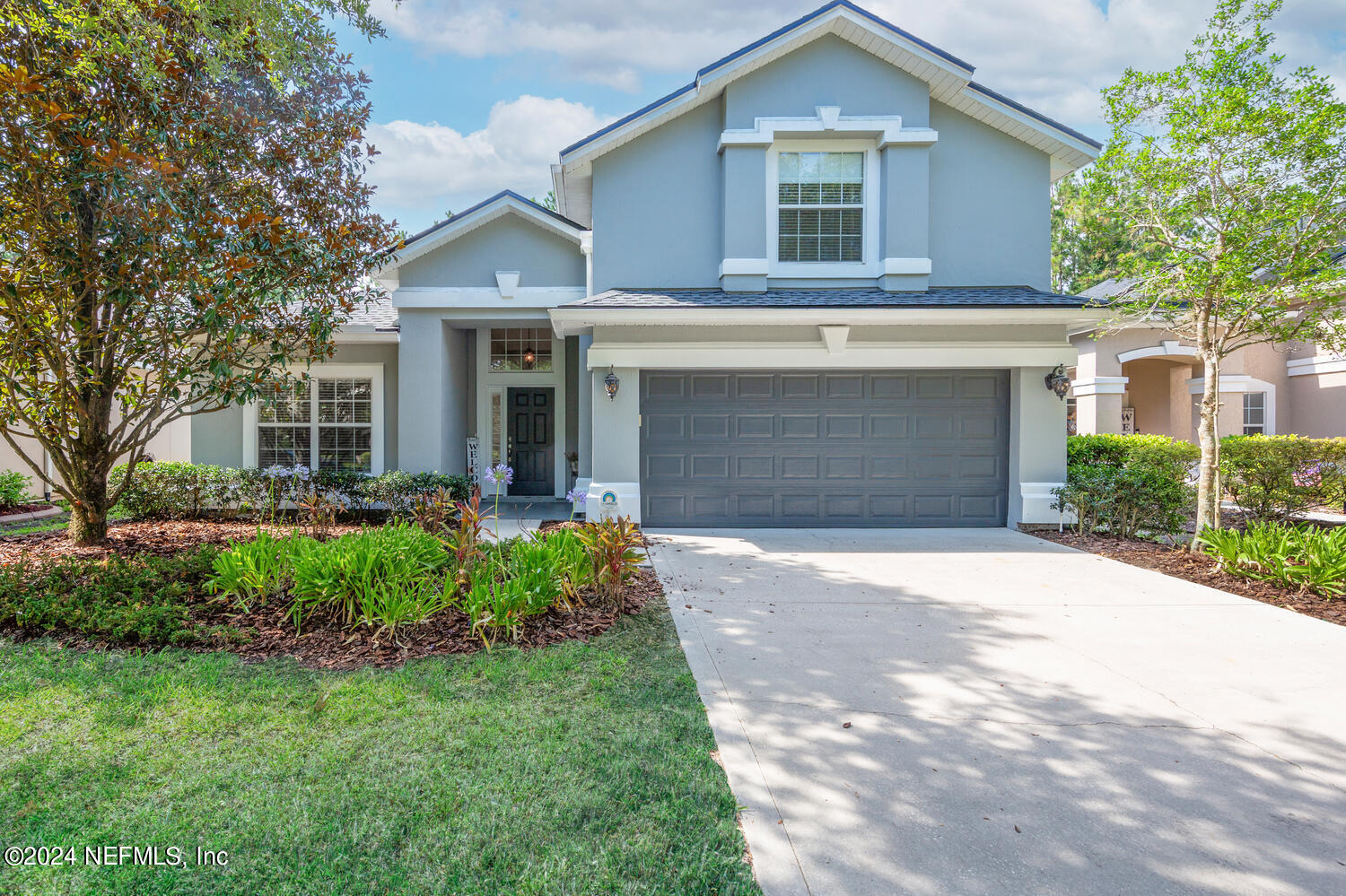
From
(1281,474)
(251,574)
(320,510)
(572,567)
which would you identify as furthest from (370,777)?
(1281,474)

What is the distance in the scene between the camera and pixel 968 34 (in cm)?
1113

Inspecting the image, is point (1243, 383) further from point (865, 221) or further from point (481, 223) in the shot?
point (481, 223)

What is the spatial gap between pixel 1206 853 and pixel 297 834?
133 inches

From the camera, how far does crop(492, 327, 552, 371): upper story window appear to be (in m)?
12.6

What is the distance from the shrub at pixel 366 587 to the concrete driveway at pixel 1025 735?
6.45ft

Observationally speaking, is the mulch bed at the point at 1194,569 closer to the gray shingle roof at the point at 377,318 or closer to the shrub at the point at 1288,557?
the shrub at the point at 1288,557

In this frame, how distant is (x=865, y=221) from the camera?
31.2ft

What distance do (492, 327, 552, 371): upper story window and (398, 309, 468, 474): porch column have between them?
1889 mm

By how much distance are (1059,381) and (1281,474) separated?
14.1 feet

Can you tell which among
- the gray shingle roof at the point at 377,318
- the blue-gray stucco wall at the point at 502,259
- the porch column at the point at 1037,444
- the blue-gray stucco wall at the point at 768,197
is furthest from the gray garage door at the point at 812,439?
the gray shingle roof at the point at 377,318

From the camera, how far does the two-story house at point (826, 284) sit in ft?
29.8

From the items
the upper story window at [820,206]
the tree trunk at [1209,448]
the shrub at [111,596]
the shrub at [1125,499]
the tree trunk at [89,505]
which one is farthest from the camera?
the upper story window at [820,206]

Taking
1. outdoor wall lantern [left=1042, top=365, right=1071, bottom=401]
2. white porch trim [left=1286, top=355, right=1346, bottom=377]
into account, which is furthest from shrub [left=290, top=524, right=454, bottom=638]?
white porch trim [left=1286, top=355, right=1346, bottom=377]

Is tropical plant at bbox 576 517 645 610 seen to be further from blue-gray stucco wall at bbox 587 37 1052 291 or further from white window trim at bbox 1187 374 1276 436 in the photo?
white window trim at bbox 1187 374 1276 436
